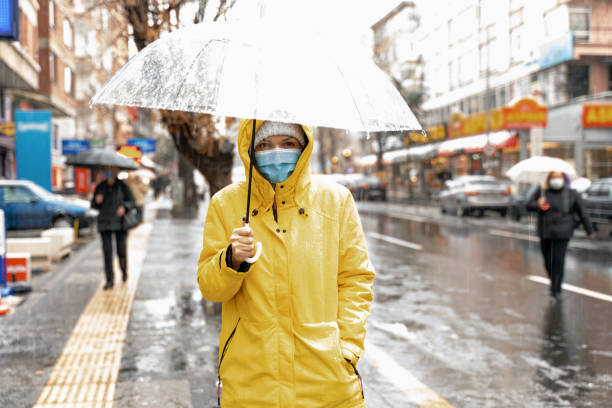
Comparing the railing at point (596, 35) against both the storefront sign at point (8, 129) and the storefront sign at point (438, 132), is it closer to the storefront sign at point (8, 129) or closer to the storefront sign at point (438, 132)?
the storefront sign at point (438, 132)

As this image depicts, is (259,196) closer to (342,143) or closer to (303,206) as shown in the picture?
(303,206)

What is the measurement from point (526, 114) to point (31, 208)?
1951 cm

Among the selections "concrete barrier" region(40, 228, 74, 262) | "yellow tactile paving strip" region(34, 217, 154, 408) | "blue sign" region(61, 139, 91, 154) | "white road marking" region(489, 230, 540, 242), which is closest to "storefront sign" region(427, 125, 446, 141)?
"blue sign" region(61, 139, 91, 154)

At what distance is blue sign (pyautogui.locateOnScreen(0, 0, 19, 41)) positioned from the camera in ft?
30.1

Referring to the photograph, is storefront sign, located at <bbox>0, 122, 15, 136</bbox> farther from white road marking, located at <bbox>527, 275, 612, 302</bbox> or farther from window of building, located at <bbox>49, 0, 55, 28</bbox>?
white road marking, located at <bbox>527, 275, 612, 302</bbox>

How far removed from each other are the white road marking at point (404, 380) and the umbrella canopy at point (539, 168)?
15.1ft

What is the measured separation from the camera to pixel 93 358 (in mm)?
5648

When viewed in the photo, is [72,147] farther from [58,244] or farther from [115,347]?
[115,347]

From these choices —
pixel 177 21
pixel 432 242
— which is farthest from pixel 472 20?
pixel 177 21

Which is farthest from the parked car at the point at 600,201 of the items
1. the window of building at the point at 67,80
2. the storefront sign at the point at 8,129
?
→ the window of building at the point at 67,80

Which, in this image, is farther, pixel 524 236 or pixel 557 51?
pixel 557 51

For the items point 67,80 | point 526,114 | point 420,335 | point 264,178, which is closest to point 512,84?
point 526,114

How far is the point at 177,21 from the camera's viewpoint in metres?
7.43

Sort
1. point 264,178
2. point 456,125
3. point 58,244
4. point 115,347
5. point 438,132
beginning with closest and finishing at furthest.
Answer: point 264,178 → point 115,347 → point 58,244 → point 456,125 → point 438,132
